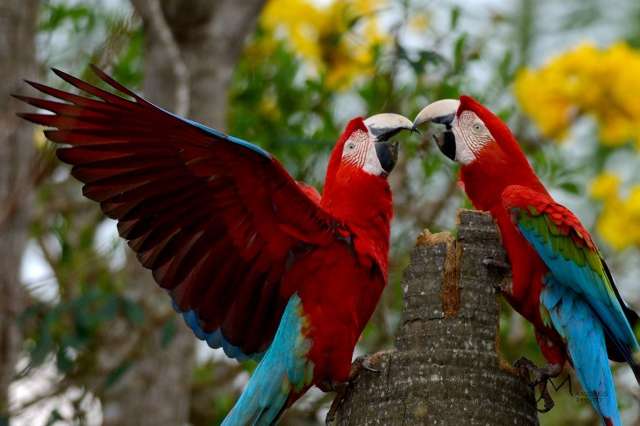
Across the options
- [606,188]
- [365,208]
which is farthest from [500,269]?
[606,188]

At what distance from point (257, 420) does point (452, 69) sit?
2.64m

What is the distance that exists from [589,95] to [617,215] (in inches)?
27.6

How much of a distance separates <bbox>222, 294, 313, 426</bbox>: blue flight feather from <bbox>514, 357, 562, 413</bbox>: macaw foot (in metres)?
0.69

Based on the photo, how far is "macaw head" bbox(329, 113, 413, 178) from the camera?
3693mm

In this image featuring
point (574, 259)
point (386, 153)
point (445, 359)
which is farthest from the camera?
point (386, 153)

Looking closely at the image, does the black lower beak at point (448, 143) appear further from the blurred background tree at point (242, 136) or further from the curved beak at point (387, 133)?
the blurred background tree at point (242, 136)

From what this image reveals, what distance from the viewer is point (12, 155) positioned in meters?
4.75

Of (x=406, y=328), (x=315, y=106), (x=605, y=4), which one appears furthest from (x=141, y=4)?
(x=605, y=4)

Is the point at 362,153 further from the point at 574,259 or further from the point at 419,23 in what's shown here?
the point at 419,23

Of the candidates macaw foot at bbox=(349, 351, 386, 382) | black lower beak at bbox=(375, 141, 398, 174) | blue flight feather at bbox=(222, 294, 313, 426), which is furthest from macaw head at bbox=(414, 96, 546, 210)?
macaw foot at bbox=(349, 351, 386, 382)

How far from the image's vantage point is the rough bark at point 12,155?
4730 mm

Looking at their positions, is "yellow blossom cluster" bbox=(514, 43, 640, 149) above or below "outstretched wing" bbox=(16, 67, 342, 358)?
above

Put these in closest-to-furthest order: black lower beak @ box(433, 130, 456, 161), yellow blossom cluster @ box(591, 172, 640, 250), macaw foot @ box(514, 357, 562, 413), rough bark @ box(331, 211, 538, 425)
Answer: rough bark @ box(331, 211, 538, 425) < macaw foot @ box(514, 357, 562, 413) < black lower beak @ box(433, 130, 456, 161) < yellow blossom cluster @ box(591, 172, 640, 250)

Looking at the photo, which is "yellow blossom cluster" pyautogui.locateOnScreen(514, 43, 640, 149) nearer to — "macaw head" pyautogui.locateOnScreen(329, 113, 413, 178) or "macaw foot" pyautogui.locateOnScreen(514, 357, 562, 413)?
"macaw head" pyautogui.locateOnScreen(329, 113, 413, 178)
